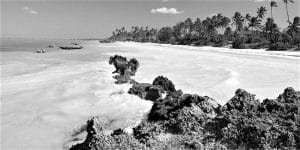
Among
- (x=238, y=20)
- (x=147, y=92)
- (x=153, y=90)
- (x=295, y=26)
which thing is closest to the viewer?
(x=153, y=90)

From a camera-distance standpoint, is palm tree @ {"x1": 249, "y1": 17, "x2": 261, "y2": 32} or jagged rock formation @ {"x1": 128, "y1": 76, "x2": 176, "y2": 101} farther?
palm tree @ {"x1": 249, "y1": 17, "x2": 261, "y2": 32}

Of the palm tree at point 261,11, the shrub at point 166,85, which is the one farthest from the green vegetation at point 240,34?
the shrub at point 166,85

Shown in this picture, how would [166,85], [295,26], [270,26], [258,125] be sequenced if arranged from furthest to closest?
[270,26] < [295,26] < [166,85] < [258,125]

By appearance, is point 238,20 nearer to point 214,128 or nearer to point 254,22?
point 254,22

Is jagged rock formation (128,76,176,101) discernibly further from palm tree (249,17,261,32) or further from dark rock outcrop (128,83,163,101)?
palm tree (249,17,261,32)

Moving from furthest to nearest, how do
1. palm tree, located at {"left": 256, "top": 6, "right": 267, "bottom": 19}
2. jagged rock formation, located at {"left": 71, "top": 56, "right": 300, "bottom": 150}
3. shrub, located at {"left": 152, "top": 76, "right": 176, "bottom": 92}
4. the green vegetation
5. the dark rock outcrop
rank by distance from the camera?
palm tree, located at {"left": 256, "top": 6, "right": 267, "bottom": 19}
the green vegetation
shrub, located at {"left": 152, "top": 76, "right": 176, "bottom": 92}
the dark rock outcrop
jagged rock formation, located at {"left": 71, "top": 56, "right": 300, "bottom": 150}

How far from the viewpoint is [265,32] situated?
81.0 meters

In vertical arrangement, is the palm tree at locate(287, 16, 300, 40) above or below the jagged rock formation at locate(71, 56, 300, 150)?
above

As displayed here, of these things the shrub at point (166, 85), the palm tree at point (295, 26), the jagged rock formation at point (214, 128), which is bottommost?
the jagged rock formation at point (214, 128)

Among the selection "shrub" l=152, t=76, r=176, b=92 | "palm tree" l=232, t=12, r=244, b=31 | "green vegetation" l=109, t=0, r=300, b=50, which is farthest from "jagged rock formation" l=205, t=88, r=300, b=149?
"palm tree" l=232, t=12, r=244, b=31

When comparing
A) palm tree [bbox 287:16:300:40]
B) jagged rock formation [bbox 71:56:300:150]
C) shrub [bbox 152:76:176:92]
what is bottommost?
jagged rock formation [bbox 71:56:300:150]

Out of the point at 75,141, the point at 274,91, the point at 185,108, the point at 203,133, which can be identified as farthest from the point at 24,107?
the point at 274,91

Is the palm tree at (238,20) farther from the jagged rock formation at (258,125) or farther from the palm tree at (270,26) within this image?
the jagged rock formation at (258,125)

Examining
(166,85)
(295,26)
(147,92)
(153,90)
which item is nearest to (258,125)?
(153,90)
